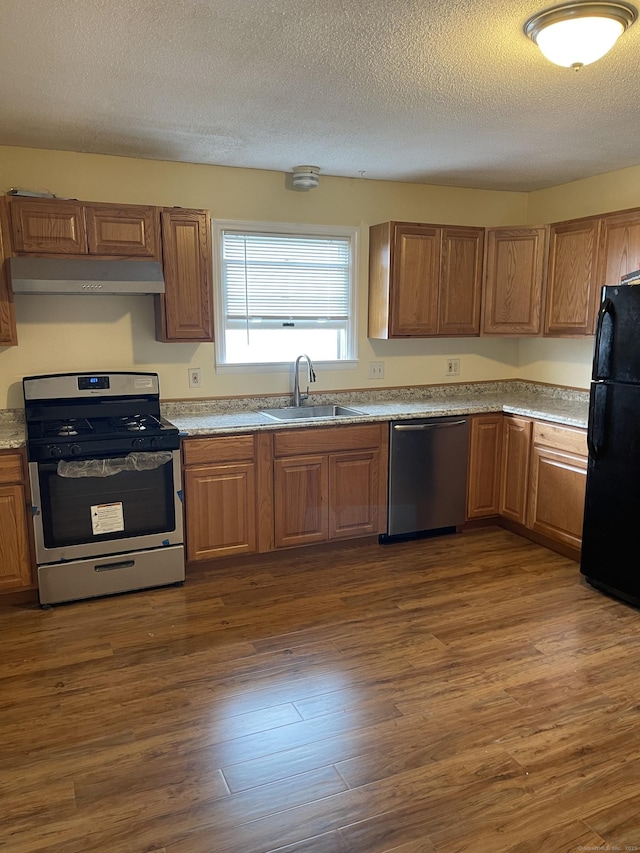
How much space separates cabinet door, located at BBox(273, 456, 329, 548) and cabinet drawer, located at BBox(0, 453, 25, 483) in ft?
4.49

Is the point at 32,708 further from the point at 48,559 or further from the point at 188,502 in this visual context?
the point at 188,502

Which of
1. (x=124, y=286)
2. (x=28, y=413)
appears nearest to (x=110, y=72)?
(x=124, y=286)

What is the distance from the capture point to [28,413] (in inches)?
131

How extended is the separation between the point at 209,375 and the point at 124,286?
0.90 m

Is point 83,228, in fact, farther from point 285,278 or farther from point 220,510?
point 220,510

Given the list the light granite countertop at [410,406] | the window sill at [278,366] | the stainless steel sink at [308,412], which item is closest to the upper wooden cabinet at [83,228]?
the window sill at [278,366]

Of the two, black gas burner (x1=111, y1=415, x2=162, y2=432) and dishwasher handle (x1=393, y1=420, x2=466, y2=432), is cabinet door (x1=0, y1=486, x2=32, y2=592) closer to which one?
black gas burner (x1=111, y1=415, x2=162, y2=432)

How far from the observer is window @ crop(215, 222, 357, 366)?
405 cm

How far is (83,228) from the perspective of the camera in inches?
130

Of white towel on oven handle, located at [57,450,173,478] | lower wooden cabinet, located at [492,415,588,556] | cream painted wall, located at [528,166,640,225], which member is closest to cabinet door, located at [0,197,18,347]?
white towel on oven handle, located at [57,450,173,478]

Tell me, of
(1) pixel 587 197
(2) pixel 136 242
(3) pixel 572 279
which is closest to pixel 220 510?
(2) pixel 136 242

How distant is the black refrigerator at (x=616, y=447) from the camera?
123 inches

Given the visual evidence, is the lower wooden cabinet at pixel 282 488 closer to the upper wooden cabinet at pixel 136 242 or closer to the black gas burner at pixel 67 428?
the black gas burner at pixel 67 428

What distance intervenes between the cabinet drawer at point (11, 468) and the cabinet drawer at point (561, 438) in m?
3.04
